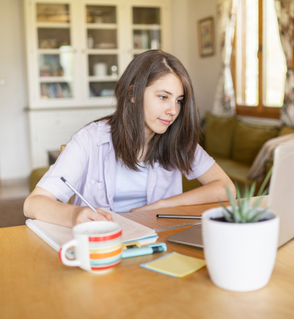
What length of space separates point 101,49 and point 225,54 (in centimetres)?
153

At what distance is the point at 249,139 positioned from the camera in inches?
144

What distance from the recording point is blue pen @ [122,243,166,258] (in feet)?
2.65

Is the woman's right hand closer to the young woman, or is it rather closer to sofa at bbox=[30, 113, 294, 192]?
the young woman

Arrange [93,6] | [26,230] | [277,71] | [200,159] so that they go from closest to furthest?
1. [26,230]
2. [200,159]
3. [277,71]
4. [93,6]

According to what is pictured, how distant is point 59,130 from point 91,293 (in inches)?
172

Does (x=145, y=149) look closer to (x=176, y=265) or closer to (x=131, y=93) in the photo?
(x=131, y=93)

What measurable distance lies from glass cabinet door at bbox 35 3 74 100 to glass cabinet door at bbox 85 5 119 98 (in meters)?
0.24

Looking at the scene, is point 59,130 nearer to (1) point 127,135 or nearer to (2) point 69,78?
(2) point 69,78

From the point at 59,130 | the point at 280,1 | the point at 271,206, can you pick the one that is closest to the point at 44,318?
the point at 271,206

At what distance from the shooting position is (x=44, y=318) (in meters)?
0.58

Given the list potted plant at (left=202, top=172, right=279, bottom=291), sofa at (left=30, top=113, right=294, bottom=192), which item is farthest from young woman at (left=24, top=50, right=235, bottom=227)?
sofa at (left=30, top=113, right=294, bottom=192)

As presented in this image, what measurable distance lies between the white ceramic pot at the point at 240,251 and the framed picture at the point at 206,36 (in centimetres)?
440

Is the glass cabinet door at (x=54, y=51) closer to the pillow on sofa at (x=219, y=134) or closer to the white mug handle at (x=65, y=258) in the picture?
the pillow on sofa at (x=219, y=134)

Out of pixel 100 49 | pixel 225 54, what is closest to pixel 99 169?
pixel 225 54
